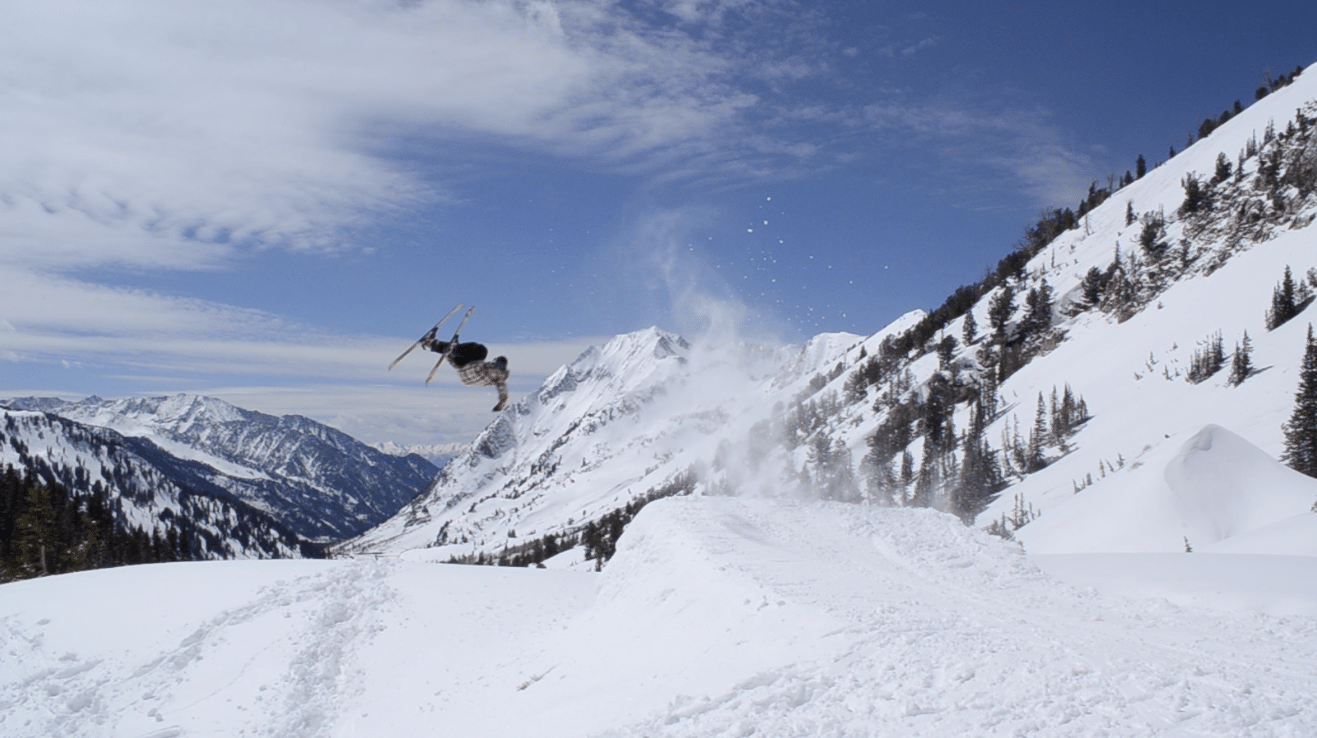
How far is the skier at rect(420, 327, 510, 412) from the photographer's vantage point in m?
14.0

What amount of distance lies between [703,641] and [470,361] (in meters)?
7.52

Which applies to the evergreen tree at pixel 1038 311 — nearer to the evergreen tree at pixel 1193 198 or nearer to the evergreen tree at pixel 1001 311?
the evergreen tree at pixel 1001 311

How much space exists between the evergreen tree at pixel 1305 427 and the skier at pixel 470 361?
5423 cm

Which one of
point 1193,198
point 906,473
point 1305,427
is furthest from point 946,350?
point 1305,427

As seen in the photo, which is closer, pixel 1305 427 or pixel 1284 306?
pixel 1305 427

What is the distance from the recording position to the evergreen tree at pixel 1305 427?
43.8 meters

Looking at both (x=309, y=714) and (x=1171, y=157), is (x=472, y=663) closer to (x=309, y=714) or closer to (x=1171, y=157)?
(x=309, y=714)

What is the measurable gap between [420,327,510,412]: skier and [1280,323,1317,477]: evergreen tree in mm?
54231

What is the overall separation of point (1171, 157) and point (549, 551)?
160033 millimetres

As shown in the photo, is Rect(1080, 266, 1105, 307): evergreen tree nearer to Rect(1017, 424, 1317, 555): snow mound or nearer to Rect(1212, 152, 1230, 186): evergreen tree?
Rect(1212, 152, 1230, 186): evergreen tree

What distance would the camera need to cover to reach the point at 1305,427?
45250 millimetres

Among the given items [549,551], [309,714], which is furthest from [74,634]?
[549,551]

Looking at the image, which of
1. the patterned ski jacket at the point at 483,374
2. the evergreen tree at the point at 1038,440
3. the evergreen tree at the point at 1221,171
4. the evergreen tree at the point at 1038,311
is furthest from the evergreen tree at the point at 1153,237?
the patterned ski jacket at the point at 483,374

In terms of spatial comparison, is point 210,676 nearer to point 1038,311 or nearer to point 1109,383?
point 1109,383
